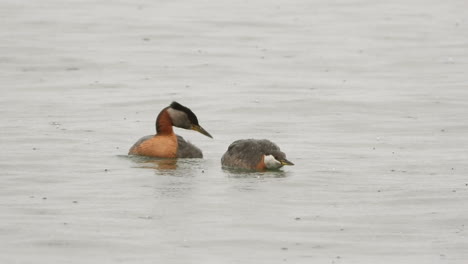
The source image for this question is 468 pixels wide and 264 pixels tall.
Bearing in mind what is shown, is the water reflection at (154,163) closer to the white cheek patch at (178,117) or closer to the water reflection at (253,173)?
the white cheek patch at (178,117)

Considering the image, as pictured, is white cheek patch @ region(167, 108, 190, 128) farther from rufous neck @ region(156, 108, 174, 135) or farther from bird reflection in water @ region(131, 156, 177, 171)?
bird reflection in water @ region(131, 156, 177, 171)

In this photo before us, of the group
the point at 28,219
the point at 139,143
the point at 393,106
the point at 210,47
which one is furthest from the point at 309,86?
the point at 28,219

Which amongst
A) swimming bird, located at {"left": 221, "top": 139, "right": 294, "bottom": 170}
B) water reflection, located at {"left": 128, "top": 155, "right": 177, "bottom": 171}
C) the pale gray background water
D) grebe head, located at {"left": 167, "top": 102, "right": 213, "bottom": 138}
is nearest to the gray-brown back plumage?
swimming bird, located at {"left": 221, "top": 139, "right": 294, "bottom": 170}

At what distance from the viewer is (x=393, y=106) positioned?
19031mm

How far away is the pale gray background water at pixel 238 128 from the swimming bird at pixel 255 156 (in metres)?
0.24

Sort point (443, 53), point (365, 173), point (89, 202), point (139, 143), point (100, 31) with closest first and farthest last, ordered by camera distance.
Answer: point (89, 202), point (365, 173), point (139, 143), point (443, 53), point (100, 31)

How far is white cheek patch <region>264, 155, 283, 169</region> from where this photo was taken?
47.1ft

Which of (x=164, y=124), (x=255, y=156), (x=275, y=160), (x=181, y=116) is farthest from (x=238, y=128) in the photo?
(x=275, y=160)

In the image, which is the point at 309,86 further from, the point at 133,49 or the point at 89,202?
the point at 89,202

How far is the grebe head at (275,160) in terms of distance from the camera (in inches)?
563

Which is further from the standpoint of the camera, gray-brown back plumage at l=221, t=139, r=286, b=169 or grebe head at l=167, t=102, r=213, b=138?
grebe head at l=167, t=102, r=213, b=138

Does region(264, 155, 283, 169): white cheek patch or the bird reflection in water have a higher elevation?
region(264, 155, 283, 169): white cheek patch

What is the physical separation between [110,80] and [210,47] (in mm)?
3750

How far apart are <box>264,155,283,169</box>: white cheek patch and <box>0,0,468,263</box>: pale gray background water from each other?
0.18 metres
